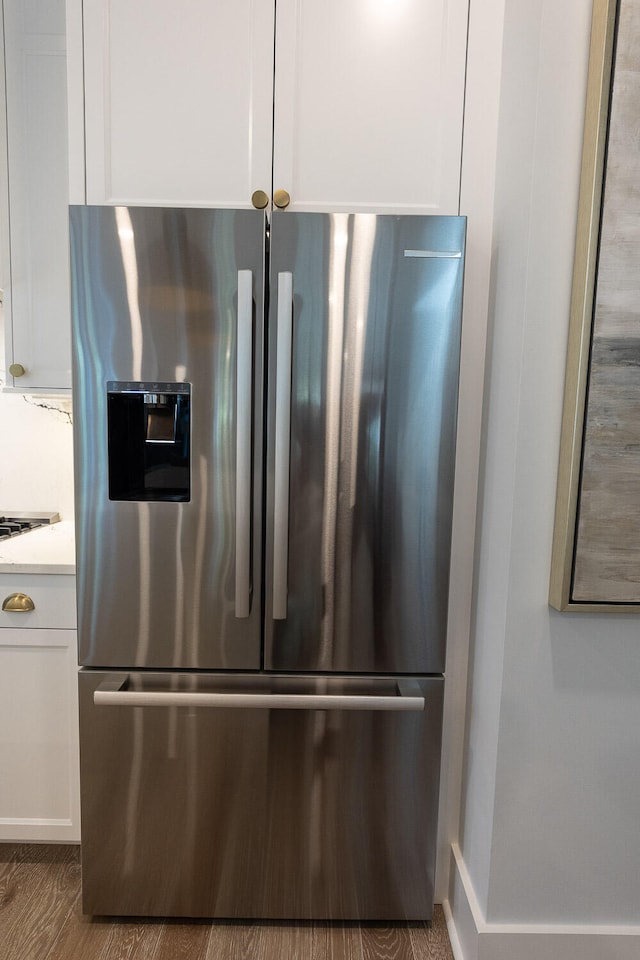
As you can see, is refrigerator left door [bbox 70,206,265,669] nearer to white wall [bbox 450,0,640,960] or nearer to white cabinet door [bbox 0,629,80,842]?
white cabinet door [bbox 0,629,80,842]

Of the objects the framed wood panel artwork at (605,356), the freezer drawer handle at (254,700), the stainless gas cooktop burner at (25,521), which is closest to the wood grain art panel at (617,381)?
the framed wood panel artwork at (605,356)

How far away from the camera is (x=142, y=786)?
148cm

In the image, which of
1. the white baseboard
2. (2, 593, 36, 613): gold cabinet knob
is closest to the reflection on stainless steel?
(2, 593, 36, 613): gold cabinet knob

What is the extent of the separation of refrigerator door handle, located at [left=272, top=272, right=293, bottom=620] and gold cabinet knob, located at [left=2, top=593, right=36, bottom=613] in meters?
0.71

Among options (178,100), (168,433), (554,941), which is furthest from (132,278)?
(554,941)

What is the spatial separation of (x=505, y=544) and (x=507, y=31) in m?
1.19

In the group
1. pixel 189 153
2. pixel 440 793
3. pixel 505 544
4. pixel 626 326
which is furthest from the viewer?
pixel 440 793

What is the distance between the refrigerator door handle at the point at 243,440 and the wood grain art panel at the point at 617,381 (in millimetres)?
726

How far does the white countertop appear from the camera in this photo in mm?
1615

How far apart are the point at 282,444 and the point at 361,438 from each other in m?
Answer: 0.19

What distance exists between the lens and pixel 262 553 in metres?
1.46

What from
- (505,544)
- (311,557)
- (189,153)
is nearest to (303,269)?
(189,153)

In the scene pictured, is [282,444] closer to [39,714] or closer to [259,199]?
[259,199]

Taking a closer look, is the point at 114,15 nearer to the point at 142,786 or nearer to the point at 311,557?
the point at 311,557
